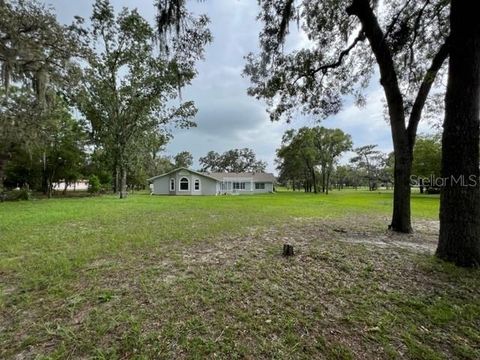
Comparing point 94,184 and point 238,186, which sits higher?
point 94,184

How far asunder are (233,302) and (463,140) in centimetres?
404

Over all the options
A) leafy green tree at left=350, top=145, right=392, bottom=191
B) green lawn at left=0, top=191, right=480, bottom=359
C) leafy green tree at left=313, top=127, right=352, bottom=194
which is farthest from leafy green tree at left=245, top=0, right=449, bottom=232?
leafy green tree at left=350, top=145, right=392, bottom=191

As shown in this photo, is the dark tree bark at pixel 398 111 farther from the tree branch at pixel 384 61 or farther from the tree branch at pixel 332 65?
the tree branch at pixel 332 65

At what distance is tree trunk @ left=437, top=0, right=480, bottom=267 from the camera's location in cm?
340

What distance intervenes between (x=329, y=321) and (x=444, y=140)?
3.47 metres

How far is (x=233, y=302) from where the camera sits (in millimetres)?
2479

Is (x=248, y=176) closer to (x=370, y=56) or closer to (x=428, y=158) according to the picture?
(x=428, y=158)

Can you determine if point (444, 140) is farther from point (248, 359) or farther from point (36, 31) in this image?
point (36, 31)

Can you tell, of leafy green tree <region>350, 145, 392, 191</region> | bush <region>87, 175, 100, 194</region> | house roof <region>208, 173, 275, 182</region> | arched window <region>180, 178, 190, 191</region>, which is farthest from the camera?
leafy green tree <region>350, 145, 392, 191</region>

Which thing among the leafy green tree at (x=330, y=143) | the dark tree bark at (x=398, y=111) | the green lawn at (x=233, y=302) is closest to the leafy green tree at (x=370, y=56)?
the dark tree bark at (x=398, y=111)

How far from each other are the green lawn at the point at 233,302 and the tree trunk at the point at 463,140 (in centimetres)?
45

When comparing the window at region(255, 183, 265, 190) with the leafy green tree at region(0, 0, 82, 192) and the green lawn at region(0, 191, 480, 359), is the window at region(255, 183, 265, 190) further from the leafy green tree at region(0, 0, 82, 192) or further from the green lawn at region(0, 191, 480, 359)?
the green lawn at region(0, 191, 480, 359)

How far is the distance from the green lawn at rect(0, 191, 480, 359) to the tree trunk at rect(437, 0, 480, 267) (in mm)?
451

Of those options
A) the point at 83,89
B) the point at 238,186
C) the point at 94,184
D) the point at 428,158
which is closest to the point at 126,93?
the point at 83,89
